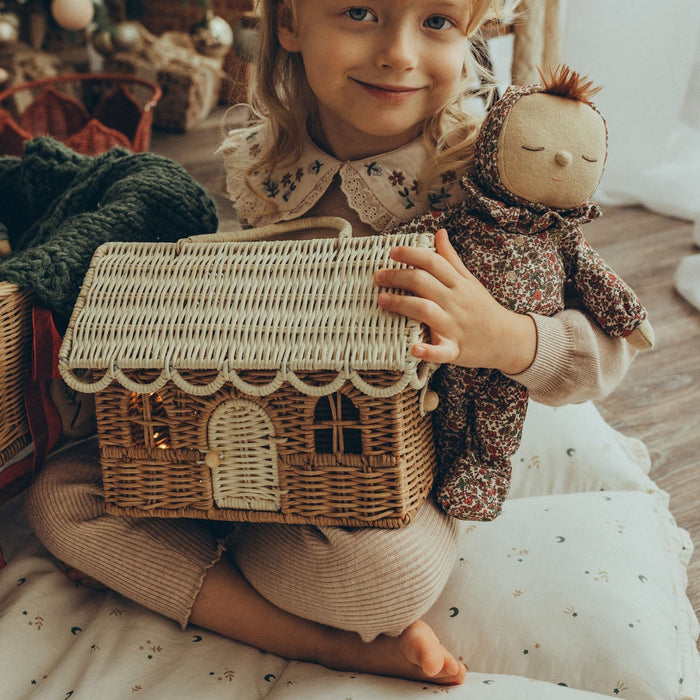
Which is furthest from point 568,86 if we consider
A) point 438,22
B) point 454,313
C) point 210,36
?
point 210,36

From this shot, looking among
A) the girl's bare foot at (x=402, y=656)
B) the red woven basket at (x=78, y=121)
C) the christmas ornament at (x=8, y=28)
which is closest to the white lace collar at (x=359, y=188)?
the girl's bare foot at (x=402, y=656)

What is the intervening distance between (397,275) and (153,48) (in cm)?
239

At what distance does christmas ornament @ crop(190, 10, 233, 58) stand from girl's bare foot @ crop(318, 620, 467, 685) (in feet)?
8.11

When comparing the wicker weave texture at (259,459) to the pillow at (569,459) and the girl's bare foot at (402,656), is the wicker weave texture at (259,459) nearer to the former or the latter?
the girl's bare foot at (402,656)

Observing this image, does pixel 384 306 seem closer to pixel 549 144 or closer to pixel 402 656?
pixel 549 144

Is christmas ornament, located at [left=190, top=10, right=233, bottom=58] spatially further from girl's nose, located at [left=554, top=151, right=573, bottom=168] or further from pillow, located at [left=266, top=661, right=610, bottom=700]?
pillow, located at [left=266, top=661, right=610, bottom=700]

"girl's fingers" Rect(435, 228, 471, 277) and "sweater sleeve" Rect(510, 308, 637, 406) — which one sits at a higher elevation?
"girl's fingers" Rect(435, 228, 471, 277)

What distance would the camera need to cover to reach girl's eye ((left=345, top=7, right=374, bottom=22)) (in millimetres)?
845

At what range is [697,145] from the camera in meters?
2.26

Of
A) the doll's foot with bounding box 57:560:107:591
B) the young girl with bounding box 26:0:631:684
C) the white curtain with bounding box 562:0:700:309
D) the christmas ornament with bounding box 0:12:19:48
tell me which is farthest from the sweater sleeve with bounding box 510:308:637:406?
the christmas ornament with bounding box 0:12:19:48

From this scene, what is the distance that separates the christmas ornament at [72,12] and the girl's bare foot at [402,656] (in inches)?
79.1

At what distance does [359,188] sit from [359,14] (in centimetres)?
20

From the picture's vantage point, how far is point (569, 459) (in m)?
1.13

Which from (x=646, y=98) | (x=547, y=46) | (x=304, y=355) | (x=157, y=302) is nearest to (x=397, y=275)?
(x=304, y=355)
